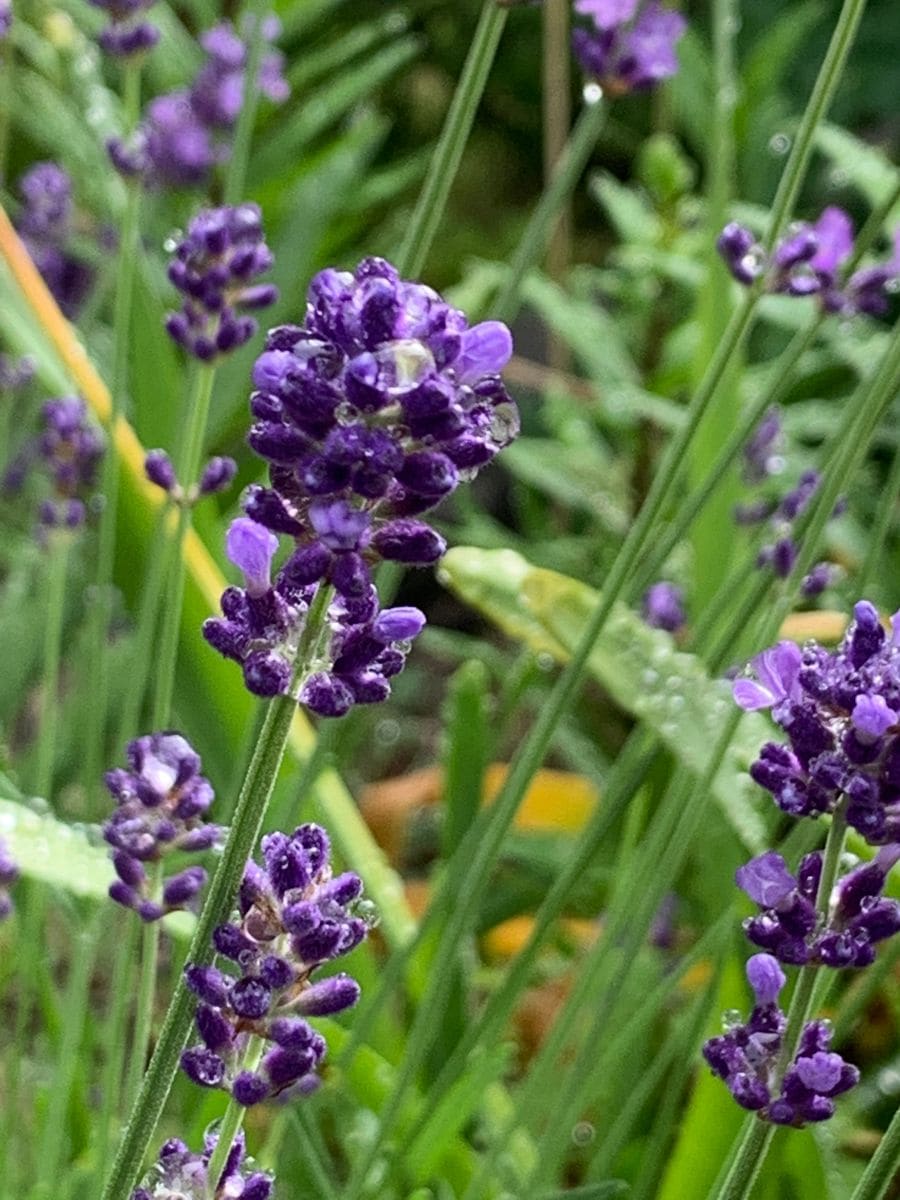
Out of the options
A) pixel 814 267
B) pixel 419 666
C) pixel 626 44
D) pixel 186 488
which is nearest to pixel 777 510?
pixel 814 267

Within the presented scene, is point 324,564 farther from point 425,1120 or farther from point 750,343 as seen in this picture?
point 750,343

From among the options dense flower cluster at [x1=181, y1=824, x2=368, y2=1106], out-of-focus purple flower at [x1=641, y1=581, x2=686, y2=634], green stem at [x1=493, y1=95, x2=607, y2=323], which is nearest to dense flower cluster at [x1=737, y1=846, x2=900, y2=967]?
dense flower cluster at [x1=181, y1=824, x2=368, y2=1106]

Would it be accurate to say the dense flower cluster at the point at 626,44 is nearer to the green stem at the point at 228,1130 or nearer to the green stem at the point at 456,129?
the green stem at the point at 456,129

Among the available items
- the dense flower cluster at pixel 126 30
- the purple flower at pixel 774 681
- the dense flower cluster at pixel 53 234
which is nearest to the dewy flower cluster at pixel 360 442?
the purple flower at pixel 774 681

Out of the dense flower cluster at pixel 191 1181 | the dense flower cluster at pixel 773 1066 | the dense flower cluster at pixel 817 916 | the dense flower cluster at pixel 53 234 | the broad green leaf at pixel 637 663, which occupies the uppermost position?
the dense flower cluster at pixel 817 916

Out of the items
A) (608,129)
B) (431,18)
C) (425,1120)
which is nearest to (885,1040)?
(425,1120)

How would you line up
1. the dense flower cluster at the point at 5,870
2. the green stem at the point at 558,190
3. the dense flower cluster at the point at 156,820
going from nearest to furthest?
1. the dense flower cluster at the point at 156,820
2. the dense flower cluster at the point at 5,870
3. the green stem at the point at 558,190

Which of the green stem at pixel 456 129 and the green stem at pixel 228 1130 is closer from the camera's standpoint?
the green stem at pixel 228 1130
